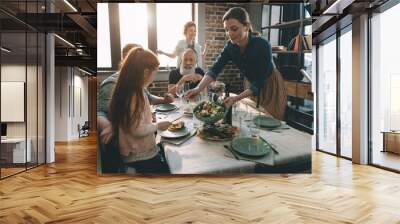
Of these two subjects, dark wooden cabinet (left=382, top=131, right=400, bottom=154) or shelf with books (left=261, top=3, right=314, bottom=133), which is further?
dark wooden cabinet (left=382, top=131, right=400, bottom=154)

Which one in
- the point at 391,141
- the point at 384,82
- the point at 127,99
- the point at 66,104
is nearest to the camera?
the point at 127,99

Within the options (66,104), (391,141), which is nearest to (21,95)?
(391,141)

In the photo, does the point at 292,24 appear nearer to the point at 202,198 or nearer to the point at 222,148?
the point at 222,148

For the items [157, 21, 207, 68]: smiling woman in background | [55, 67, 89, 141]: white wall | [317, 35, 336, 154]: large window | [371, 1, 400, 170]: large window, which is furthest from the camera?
[55, 67, 89, 141]: white wall

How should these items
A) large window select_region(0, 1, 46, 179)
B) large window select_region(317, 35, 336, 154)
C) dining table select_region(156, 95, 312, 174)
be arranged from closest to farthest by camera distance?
1. dining table select_region(156, 95, 312, 174)
2. large window select_region(0, 1, 46, 179)
3. large window select_region(317, 35, 336, 154)

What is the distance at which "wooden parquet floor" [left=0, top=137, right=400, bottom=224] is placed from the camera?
3.79m

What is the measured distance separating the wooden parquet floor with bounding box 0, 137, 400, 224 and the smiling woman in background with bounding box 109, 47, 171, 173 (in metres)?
0.36

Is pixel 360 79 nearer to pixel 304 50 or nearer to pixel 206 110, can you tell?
pixel 304 50

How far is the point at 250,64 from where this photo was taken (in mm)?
6137

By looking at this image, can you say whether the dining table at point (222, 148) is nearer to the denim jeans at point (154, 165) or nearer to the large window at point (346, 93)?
the denim jeans at point (154, 165)

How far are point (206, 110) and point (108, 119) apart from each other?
64.4 inches

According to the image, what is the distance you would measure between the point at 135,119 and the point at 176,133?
716 mm

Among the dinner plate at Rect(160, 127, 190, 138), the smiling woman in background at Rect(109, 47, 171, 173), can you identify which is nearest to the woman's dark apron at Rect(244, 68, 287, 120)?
the dinner plate at Rect(160, 127, 190, 138)

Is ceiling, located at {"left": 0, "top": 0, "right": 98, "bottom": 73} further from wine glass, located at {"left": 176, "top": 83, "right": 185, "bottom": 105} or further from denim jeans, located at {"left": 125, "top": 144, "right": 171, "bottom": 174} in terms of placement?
denim jeans, located at {"left": 125, "top": 144, "right": 171, "bottom": 174}
